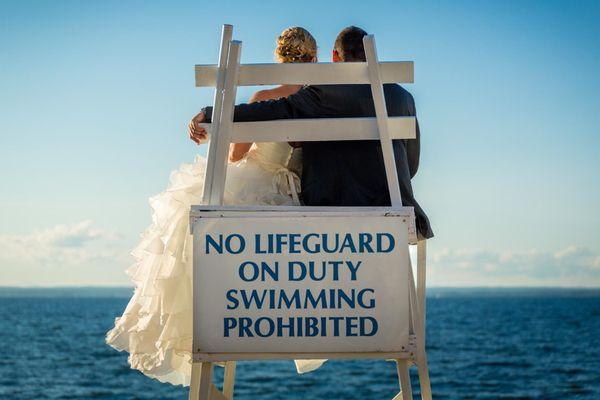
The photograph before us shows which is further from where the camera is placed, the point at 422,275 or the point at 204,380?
the point at 422,275

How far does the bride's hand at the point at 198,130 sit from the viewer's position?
3.17 metres

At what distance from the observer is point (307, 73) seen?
3.14 m

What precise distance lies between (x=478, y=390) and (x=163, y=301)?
122 ft

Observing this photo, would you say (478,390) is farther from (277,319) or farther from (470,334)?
(277,319)

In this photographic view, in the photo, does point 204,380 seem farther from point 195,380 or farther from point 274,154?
point 274,154

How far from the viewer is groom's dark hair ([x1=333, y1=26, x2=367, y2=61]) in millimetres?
3471

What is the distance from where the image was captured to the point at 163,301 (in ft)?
10.9

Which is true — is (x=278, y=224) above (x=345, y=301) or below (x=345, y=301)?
above

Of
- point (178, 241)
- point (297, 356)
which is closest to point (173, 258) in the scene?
point (178, 241)

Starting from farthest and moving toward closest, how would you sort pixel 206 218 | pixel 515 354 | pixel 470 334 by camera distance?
pixel 470 334, pixel 515 354, pixel 206 218

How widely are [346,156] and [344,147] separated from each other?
33 millimetres

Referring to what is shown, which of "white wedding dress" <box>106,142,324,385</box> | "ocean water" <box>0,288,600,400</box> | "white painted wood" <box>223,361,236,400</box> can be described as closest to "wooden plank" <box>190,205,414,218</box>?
"white wedding dress" <box>106,142,324,385</box>

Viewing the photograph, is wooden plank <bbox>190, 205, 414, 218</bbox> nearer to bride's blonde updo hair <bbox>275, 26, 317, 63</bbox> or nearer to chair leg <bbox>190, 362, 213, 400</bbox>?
chair leg <bbox>190, 362, 213, 400</bbox>

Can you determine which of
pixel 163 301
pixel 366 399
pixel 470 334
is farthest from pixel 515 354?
pixel 163 301
